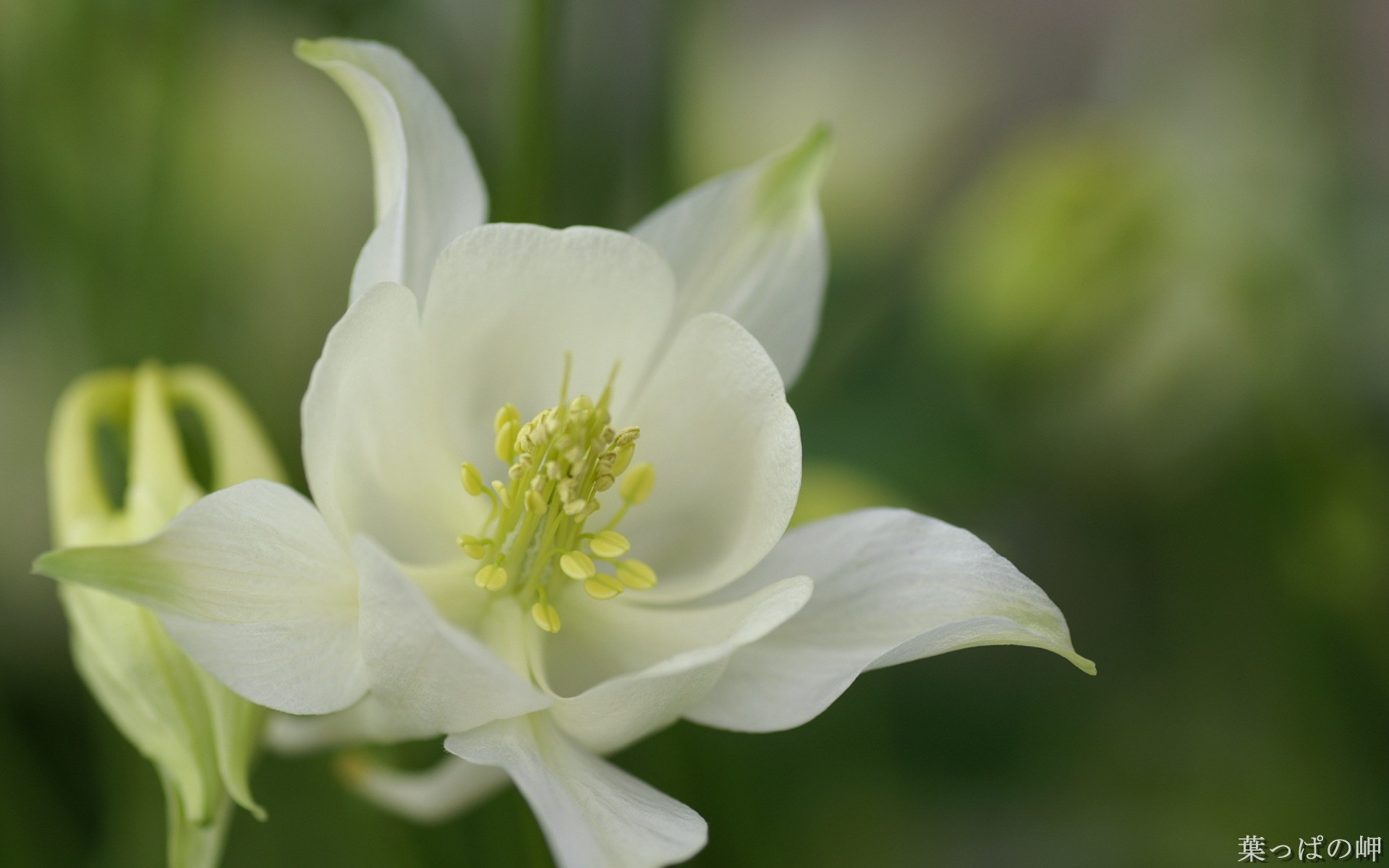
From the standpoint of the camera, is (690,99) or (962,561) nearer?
(962,561)

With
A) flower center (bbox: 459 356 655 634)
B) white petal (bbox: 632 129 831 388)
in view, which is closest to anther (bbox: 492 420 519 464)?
flower center (bbox: 459 356 655 634)

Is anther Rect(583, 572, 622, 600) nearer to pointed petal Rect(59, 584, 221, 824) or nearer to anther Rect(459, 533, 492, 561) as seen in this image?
anther Rect(459, 533, 492, 561)

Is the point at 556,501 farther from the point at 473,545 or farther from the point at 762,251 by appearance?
the point at 762,251

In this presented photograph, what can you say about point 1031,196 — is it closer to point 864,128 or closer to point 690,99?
point 690,99

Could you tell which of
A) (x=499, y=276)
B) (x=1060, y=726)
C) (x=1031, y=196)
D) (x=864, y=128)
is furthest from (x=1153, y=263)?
(x=499, y=276)

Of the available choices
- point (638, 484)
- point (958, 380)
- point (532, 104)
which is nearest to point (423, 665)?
point (638, 484)
